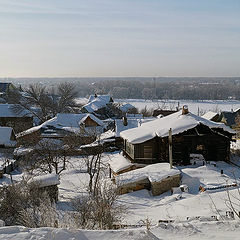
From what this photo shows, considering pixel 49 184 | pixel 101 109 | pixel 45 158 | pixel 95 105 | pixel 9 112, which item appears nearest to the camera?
pixel 49 184

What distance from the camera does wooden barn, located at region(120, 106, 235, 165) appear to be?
23734 mm

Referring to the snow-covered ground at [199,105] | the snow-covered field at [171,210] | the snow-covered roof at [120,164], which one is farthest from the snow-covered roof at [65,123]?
the snow-covered ground at [199,105]

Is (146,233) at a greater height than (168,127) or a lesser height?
greater

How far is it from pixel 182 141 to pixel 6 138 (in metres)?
20.2

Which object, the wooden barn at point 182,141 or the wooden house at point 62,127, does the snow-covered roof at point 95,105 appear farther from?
the wooden barn at point 182,141

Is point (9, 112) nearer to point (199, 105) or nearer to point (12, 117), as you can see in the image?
point (12, 117)

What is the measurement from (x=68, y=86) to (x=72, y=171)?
32521 mm

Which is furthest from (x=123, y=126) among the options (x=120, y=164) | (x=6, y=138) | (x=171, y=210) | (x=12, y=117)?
(x=12, y=117)

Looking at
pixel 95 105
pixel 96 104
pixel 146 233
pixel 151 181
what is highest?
pixel 146 233

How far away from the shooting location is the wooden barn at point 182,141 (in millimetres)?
23734

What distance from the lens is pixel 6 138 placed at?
34844 mm

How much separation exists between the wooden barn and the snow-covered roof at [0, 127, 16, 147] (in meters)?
15.9

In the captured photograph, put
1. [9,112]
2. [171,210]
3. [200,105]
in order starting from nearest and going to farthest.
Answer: [171,210]
[9,112]
[200,105]

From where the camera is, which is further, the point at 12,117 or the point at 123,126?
the point at 12,117
